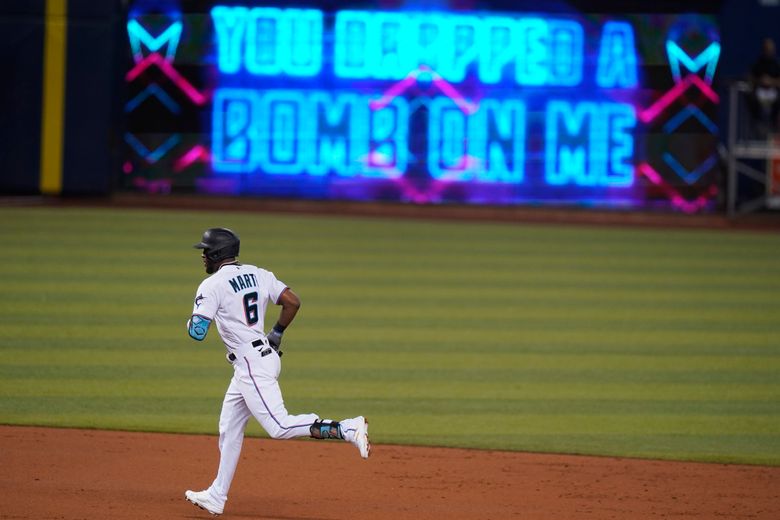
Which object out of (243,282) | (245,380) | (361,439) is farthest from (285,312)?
(361,439)

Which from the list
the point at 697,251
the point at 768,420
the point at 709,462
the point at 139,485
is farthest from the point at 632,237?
the point at 139,485

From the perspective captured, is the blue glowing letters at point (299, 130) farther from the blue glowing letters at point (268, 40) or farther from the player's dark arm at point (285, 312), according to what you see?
the player's dark arm at point (285, 312)

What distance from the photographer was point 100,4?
20.5 meters

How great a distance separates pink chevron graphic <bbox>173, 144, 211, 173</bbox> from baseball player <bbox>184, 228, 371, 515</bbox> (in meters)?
14.2

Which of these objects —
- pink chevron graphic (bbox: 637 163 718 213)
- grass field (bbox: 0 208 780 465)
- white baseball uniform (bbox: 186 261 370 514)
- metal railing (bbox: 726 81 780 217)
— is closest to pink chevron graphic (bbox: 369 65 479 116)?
grass field (bbox: 0 208 780 465)

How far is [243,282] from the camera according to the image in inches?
265

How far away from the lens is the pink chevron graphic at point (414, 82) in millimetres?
20766

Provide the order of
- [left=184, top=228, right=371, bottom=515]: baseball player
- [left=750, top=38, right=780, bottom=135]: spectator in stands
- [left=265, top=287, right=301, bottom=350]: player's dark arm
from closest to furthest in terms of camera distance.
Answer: [left=184, top=228, right=371, bottom=515]: baseball player, [left=265, top=287, right=301, bottom=350]: player's dark arm, [left=750, top=38, right=780, bottom=135]: spectator in stands

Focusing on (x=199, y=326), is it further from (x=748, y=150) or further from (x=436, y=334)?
(x=748, y=150)

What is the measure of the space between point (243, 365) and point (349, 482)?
5.34 feet

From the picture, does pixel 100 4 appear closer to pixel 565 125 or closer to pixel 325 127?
pixel 325 127

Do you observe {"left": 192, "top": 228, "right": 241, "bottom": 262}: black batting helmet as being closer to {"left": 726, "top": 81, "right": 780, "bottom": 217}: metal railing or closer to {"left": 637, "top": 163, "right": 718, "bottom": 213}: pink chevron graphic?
{"left": 637, "top": 163, "right": 718, "bottom": 213}: pink chevron graphic

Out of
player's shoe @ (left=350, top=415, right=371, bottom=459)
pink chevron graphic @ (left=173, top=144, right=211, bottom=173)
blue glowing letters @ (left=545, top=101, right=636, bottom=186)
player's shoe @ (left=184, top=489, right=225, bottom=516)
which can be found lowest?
player's shoe @ (left=184, top=489, right=225, bottom=516)

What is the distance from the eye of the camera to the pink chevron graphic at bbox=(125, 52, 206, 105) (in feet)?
67.8
